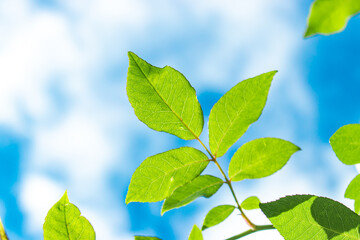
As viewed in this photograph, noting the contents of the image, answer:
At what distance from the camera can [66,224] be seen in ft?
2.29

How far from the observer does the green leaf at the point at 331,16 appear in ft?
0.98

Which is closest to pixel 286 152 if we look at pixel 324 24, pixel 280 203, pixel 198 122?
pixel 280 203

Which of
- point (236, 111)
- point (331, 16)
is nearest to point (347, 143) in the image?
Result: point (236, 111)

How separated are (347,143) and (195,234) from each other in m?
0.35

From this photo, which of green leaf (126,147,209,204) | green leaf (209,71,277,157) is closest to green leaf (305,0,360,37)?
green leaf (209,71,277,157)

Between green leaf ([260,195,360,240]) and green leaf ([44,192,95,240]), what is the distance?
340mm

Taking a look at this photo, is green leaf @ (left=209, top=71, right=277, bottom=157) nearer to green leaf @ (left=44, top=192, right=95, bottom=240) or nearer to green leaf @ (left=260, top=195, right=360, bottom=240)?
green leaf @ (left=260, top=195, right=360, bottom=240)

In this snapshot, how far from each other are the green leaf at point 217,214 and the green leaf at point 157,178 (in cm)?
10

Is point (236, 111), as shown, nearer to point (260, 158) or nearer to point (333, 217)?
point (260, 158)

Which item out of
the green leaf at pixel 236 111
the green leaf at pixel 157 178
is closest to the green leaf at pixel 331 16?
the green leaf at pixel 236 111

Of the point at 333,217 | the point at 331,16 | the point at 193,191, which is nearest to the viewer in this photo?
the point at 331,16

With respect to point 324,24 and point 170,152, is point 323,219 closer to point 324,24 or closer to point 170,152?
point 170,152

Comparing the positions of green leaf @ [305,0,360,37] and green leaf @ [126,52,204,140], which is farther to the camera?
green leaf @ [126,52,204,140]

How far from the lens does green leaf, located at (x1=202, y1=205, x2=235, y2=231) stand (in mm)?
786
